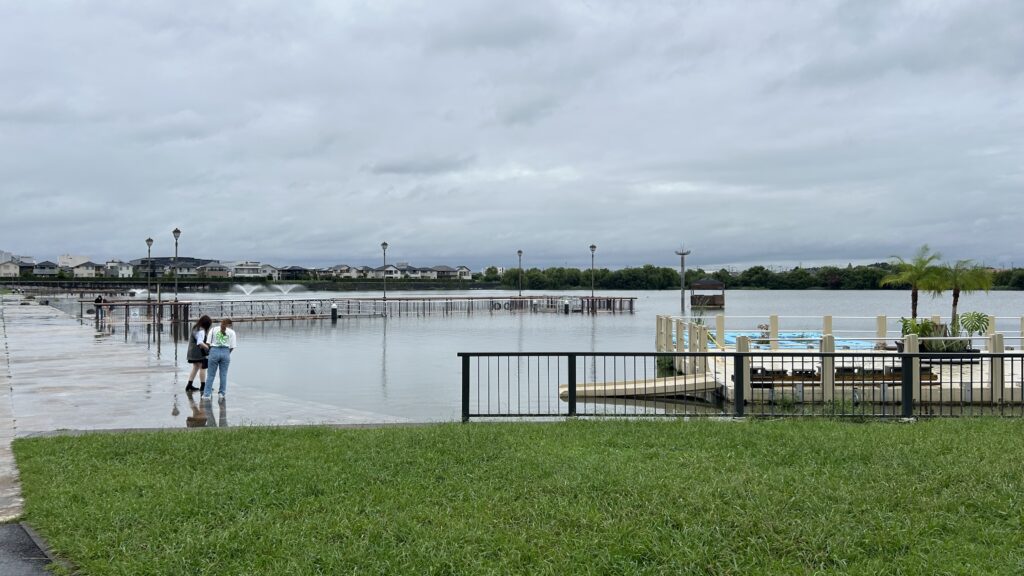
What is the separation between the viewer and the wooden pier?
52.9 m

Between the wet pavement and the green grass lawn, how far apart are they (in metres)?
1.40

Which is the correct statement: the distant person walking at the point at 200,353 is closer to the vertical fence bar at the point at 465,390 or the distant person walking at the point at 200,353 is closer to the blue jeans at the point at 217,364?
the blue jeans at the point at 217,364

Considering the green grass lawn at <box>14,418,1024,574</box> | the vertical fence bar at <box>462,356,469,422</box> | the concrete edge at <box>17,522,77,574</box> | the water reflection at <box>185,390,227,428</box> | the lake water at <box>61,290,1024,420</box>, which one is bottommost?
the lake water at <box>61,290,1024,420</box>

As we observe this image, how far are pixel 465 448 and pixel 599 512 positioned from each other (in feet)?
8.70

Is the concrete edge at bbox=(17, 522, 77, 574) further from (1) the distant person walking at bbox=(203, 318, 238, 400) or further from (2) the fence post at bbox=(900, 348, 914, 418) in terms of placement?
(2) the fence post at bbox=(900, 348, 914, 418)

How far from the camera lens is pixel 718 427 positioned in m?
9.61

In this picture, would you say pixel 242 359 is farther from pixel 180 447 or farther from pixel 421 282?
pixel 421 282

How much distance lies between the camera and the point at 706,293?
271ft

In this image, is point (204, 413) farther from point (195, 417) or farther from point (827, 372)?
point (827, 372)

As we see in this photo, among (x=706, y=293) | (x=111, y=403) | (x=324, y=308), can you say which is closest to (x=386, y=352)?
(x=111, y=403)

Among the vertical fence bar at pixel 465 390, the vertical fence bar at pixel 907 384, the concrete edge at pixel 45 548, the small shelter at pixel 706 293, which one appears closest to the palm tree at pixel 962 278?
the vertical fence bar at pixel 907 384

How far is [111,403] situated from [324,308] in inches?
2656

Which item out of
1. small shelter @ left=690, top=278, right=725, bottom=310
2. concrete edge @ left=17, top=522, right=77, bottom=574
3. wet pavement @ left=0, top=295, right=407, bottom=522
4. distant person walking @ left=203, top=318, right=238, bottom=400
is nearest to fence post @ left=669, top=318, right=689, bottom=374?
wet pavement @ left=0, top=295, right=407, bottom=522

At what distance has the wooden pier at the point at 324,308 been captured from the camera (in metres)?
52.9
